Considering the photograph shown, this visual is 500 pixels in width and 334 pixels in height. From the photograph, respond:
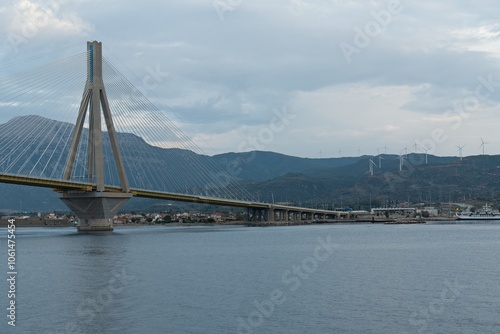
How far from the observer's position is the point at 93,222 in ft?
170

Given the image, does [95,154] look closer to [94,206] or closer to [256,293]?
[94,206]

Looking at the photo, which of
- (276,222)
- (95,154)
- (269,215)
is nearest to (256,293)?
(95,154)

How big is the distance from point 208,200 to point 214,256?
30.3 meters

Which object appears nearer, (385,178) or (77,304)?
(77,304)

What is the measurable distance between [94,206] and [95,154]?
13.6 feet

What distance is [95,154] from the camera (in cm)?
4703

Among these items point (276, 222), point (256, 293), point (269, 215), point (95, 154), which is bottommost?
point (256, 293)

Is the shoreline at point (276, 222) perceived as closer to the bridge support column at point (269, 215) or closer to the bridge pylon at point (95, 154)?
the bridge support column at point (269, 215)

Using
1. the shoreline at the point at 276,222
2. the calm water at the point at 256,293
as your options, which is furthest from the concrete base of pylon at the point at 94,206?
the shoreline at the point at 276,222

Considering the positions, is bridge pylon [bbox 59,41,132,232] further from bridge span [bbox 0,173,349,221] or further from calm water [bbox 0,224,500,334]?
calm water [bbox 0,224,500,334]

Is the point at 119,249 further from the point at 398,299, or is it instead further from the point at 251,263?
the point at 398,299

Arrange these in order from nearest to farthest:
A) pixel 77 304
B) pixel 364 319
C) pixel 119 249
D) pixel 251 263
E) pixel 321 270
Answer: pixel 364 319
pixel 77 304
pixel 321 270
pixel 251 263
pixel 119 249

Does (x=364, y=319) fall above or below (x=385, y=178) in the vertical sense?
below

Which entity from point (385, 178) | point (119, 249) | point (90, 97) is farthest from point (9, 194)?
point (119, 249)
